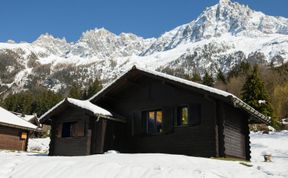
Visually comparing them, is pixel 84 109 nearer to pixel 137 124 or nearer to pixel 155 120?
pixel 137 124

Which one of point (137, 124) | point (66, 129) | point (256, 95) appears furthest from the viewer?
point (256, 95)

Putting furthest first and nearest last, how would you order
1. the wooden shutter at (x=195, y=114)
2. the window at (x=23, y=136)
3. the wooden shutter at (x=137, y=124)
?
the window at (x=23, y=136)
the wooden shutter at (x=137, y=124)
the wooden shutter at (x=195, y=114)

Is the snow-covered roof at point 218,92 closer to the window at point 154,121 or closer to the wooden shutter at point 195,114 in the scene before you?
the wooden shutter at point 195,114

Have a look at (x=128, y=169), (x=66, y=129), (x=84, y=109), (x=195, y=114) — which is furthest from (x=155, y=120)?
(x=128, y=169)

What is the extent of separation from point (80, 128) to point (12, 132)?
16.2 meters

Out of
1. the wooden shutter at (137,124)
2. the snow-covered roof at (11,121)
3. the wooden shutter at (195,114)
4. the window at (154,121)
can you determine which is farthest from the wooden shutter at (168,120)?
the snow-covered roof at (11,121)

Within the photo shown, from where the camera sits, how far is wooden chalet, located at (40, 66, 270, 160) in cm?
2020

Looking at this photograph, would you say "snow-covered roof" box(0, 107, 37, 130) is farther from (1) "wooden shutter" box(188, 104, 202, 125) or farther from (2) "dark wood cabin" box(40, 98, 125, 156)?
(1) "wooden shutter" box(188, 104, 202, 125)

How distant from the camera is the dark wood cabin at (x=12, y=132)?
115 ft

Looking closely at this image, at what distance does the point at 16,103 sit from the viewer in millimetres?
105625

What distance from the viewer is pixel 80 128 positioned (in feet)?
75.5

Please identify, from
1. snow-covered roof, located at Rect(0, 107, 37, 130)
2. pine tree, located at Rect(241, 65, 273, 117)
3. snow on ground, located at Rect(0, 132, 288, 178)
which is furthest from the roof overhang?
pine tree, located at Rect(241, 65, 273, 117)

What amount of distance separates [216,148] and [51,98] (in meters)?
91.2

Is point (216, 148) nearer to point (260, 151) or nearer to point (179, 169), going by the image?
point (179, 169)
